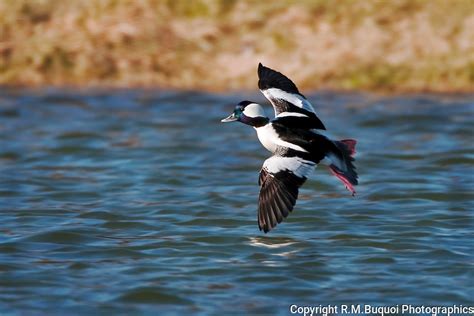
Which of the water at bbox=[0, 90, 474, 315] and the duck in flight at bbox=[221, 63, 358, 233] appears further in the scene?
the duck in flight at bbox=[221, 63, 358, 233]

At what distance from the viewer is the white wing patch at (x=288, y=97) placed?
29.5 feet

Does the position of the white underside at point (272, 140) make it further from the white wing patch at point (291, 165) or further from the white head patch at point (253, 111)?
the white head patch at point (253, 111)

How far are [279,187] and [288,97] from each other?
1.48 m

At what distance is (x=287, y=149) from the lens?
Result: 27.0 feet

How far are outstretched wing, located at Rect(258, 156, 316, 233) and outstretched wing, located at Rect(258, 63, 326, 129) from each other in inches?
26.1

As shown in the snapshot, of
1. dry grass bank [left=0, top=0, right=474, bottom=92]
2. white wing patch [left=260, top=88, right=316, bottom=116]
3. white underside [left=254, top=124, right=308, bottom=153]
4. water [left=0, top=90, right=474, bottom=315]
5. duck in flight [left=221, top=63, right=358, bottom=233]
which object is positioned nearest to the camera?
water [left=0, top=90, right=474, bottom=315]

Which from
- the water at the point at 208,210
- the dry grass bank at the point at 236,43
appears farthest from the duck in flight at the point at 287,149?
the dry grass bank at the point at 236,43

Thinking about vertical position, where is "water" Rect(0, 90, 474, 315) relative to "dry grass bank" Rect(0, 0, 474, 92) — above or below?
below

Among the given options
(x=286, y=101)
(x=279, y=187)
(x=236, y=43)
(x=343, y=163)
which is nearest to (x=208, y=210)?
(x=286, y=101)

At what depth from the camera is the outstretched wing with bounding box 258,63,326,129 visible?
Result: 8719 mm

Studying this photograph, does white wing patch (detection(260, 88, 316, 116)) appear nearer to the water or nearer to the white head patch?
the white head patch

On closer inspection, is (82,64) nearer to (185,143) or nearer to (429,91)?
(185,143)

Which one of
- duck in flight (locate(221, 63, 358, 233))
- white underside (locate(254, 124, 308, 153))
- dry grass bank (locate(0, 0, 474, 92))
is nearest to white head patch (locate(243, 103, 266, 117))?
duck in flight (locate(221, 63, 358, 233))

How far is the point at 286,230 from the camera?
8555 mm
